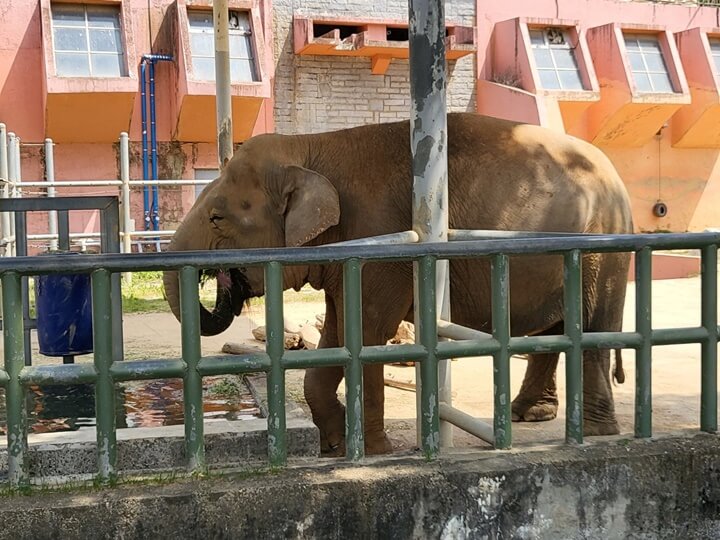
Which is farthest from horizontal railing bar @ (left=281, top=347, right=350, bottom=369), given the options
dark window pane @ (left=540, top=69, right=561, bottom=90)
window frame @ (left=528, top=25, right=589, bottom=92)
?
dark window pane @ (left=540, top=69, right=561, bottom=90)

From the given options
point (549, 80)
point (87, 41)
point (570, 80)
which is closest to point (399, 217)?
point (87, 41)

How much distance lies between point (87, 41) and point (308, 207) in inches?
492

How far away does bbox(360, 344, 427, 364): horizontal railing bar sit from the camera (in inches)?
121

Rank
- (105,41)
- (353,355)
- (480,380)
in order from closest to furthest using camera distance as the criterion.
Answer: (353,355)
(480,380)
(105,41)

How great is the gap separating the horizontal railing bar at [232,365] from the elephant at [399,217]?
5.40ft

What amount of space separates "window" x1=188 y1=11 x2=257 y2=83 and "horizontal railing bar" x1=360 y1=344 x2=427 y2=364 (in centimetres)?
1354

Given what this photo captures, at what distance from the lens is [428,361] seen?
10.3ft

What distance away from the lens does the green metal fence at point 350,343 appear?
287 centimetres

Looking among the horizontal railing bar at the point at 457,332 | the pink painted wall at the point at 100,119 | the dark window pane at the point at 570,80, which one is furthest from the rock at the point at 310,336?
the dark window pane at the point at 570,80

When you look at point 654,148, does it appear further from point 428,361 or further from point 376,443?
point 428,361

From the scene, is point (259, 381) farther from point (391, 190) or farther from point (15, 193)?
point (15, 193)

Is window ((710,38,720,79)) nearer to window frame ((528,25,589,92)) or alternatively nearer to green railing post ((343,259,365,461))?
window frame ((528,25,589,92))

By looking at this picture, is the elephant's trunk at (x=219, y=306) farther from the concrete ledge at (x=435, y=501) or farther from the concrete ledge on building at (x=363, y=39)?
the concrete ledge on building at (x=363, y=39)

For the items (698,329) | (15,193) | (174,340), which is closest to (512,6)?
(15,193)
